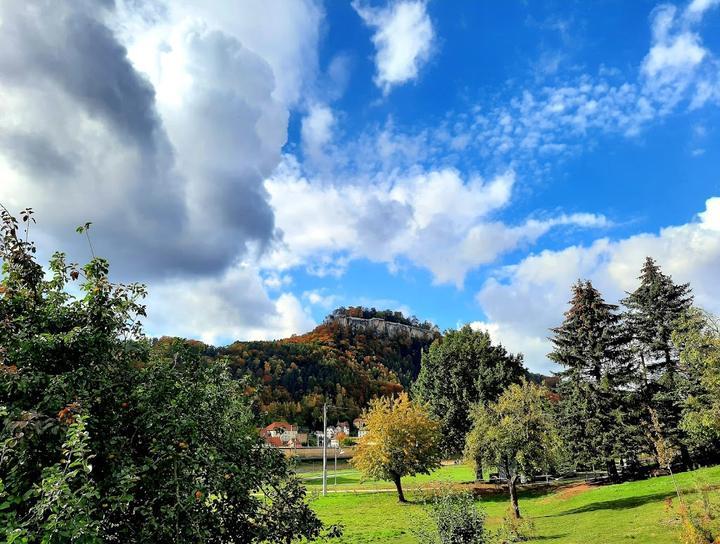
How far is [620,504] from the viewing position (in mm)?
26516

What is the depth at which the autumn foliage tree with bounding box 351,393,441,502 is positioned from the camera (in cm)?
3759

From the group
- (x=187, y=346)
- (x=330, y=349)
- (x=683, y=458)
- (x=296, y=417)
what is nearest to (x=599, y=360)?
(x=683, y=458)

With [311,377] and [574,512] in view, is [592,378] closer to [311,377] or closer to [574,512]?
[574,512]

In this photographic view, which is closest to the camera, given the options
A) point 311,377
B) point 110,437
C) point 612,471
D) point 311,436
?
point 110,437

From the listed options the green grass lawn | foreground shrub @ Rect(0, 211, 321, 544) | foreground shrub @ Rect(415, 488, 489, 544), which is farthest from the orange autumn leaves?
foreground shrub @ Rect(0, 211, 321, 544)

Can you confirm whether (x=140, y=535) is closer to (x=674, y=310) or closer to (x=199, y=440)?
(x=199, y=440)

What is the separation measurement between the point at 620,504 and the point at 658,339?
60.9ft

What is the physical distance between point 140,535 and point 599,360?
41.3 m

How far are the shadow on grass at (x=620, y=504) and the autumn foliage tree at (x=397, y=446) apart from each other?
41.0 feet

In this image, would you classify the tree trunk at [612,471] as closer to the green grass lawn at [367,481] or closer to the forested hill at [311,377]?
the green grass lawn at [367,481]

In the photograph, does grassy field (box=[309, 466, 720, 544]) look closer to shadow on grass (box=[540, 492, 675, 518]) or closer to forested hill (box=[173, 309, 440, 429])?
shadow on grass (box=[540, 492, 675, 518])

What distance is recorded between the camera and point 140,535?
5.57 meters

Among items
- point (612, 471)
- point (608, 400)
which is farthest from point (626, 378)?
point (612, 471)

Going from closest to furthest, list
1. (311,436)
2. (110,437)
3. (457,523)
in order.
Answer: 1. (110,437)
2. (457,523)
3. (311,436)
